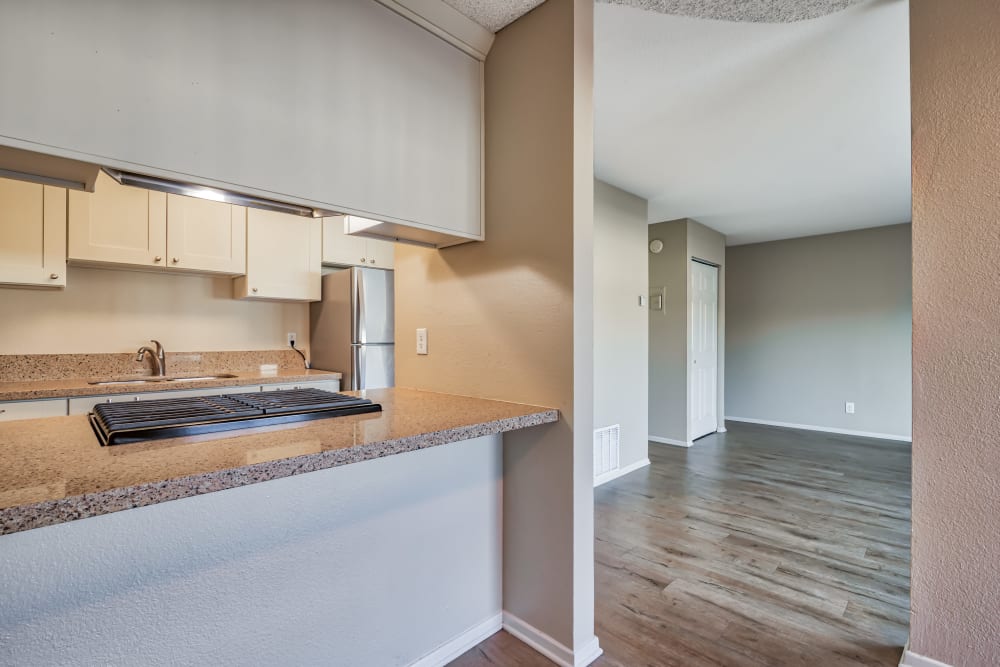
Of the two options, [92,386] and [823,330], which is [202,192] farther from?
[823,330]

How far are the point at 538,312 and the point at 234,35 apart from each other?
3.89ft

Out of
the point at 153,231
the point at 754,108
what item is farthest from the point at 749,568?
the point at 153,231

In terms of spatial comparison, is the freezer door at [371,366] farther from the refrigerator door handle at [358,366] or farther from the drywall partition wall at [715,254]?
the drywall partition wall at [715,254]

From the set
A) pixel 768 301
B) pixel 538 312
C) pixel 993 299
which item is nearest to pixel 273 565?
pixel 538 312

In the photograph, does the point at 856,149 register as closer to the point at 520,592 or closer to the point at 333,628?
the point at 520,592

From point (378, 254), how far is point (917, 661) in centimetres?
378

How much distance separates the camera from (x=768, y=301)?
6062 millimetres

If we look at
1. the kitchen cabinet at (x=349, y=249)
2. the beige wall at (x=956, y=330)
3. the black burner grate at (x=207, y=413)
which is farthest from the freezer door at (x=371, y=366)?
the beige wall at (x=956, y=330)

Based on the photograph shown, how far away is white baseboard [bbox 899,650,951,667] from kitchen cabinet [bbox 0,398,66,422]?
3521 mm

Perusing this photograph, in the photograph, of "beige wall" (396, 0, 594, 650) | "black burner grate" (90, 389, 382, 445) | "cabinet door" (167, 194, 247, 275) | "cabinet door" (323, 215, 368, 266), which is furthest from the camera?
"cabinet door" (323, 215, 368, 266)

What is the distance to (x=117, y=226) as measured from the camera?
8.81 feet

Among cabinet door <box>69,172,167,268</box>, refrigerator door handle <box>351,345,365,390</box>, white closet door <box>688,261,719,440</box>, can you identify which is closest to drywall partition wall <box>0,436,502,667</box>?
refrigerator door handle <box>351,345,365,390</box>

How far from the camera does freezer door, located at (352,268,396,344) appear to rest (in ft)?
10.8

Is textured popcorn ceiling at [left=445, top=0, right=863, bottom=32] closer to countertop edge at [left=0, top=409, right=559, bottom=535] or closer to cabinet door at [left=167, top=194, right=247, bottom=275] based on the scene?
countertop edge at [left=0, top=409, right=559, bottom=535]
